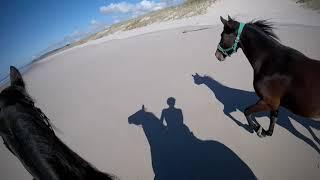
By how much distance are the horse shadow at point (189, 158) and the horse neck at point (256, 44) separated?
1545mm

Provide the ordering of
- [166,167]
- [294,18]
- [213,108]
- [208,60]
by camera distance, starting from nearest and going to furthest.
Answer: [166,167] < [213,108] < [208,60] < [294,18]

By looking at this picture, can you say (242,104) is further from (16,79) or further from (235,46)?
(16,79)

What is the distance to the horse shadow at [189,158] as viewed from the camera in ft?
14.0

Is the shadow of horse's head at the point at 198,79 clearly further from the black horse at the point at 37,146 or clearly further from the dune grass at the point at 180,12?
the dune grass at the point at 180,12

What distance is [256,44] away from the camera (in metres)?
4.57

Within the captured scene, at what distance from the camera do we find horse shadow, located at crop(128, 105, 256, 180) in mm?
4258

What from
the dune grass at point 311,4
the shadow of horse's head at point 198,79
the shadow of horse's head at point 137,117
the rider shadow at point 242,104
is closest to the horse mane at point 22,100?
the rider shadow at point 242,104

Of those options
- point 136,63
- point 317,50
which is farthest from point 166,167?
point 136,63

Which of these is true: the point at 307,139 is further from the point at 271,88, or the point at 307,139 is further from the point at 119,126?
the point at 119,126

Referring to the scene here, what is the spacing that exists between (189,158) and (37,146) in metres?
3.32

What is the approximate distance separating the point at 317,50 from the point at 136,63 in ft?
25.1

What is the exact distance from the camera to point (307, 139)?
15.3 feet

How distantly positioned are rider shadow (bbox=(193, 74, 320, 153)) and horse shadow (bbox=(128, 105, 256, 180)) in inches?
36.4

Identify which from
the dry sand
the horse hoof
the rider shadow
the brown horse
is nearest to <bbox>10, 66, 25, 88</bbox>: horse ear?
the dry sand
